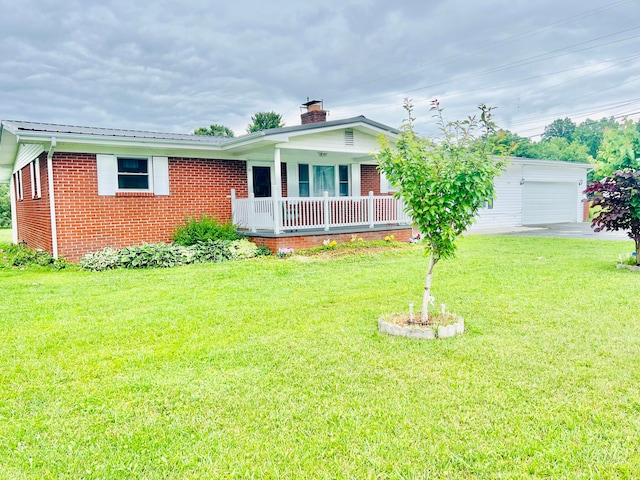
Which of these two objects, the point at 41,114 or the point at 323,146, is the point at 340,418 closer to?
the point at 323,146

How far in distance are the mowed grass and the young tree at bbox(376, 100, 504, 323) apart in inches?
47.9

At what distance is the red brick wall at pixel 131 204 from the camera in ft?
33.9

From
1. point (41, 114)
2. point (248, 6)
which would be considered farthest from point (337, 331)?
point (41, 114)

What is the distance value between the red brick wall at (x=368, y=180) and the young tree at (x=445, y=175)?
10847mm

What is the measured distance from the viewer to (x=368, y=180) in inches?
629

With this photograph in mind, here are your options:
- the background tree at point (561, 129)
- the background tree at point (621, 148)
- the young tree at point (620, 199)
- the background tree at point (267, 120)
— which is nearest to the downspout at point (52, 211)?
the young tree at point (620, 199)

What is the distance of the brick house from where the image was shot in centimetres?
1036

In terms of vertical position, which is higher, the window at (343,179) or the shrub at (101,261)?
the window at (343,179)

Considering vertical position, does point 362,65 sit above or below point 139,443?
above

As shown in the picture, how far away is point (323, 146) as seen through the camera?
1249 cm

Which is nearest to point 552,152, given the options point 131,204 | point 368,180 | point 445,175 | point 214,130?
point 214,130

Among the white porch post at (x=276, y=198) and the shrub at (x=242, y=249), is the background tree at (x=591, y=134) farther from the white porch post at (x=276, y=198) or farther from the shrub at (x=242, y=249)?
the shrub at (x=242, y=249)

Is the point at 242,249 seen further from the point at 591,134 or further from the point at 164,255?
the point at 591,134

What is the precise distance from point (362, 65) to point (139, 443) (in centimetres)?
2724
